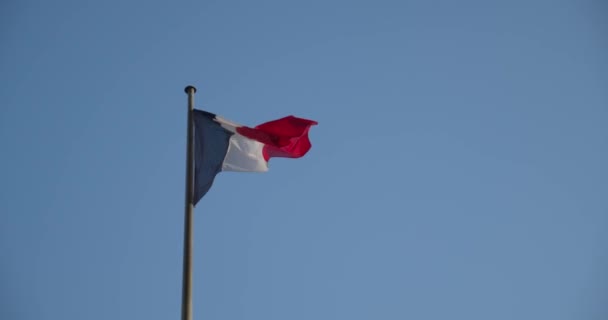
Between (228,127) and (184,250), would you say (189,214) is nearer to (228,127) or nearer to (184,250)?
(184,250)

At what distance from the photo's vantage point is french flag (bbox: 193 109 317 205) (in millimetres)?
14798

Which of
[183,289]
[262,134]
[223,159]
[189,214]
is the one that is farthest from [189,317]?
[262,134]

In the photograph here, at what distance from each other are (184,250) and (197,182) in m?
2.08

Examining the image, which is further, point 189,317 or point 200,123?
point 200,123

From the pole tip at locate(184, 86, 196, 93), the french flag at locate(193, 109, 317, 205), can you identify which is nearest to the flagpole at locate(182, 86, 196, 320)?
the pole tip at locate(184, 86, 196, 93)

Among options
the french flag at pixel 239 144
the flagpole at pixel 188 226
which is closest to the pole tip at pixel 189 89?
the flagpole at pixel 188 226

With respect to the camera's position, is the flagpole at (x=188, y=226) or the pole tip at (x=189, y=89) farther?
the pole tip at (x=189, y=89)

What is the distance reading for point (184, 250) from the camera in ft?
40.6

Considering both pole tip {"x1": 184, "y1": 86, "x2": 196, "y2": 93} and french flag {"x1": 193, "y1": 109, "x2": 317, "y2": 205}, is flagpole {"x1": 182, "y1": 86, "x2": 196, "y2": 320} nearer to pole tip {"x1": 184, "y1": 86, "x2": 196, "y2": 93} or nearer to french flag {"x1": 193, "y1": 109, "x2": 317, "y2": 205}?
pole tip {"x1": 184, "y1": 86, "x2": 196, "y2": 93}

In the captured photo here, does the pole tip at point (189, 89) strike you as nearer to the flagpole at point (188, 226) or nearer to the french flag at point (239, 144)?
the flagpole at point (188, 226)

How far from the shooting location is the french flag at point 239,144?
1480cm

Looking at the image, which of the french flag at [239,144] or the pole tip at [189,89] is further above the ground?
the pole tip at [189,89]

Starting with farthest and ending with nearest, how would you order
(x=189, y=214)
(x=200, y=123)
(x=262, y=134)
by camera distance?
1. (x=262, y=134)
2. (x=200, y=123)
3. (x=189, y=214)

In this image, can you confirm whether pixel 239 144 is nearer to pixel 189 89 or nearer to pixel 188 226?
pixel 189 89
